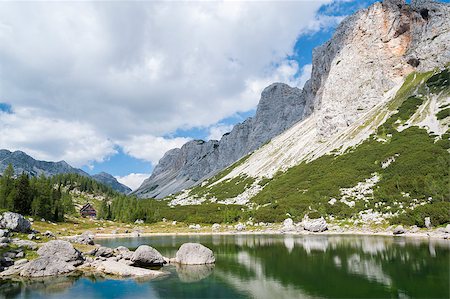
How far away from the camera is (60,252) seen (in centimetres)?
4275

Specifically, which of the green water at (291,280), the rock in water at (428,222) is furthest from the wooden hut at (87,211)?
the rock in water at (428,222)

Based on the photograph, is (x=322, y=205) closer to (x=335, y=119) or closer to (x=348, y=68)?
(x=335, y=119)

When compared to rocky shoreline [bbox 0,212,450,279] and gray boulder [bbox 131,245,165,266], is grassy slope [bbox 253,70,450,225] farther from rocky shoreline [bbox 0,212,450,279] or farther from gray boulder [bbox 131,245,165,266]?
gray boulder [bbox 131,245,165,266]

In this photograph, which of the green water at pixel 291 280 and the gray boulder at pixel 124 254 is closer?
the green water at pixel 291 280

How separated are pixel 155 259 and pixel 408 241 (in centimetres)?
4290

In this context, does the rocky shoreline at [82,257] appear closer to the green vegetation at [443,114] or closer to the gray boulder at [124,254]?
the gray boulder at [124,254]

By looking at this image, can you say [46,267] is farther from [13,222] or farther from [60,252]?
[13,222]

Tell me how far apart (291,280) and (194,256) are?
1637 centimetres

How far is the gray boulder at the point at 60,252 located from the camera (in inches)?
1656

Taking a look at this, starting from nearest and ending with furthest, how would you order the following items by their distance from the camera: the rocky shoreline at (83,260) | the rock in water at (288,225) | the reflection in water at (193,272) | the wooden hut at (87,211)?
the reflection in water at (193,272) < the rocky shoreline at (83,260) < the rock in water at (288,225) < the wooden hut at (87,211)

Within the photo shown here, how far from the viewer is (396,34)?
7087 inches

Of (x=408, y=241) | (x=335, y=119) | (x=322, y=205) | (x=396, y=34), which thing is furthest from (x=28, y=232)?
(x=396, y=34)

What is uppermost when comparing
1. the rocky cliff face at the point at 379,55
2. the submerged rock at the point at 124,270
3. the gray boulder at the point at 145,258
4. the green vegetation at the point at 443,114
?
the rocky cliff face at the point at 379,55

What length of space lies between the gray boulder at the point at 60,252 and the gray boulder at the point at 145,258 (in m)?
6.97
